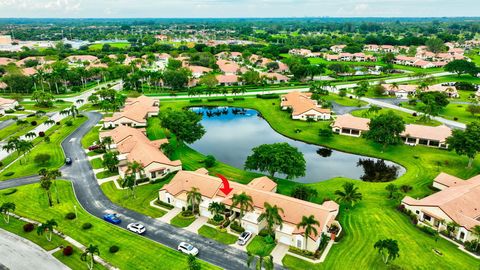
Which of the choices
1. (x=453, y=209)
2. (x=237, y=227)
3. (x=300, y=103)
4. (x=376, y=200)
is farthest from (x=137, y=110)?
(x=453, y=209)

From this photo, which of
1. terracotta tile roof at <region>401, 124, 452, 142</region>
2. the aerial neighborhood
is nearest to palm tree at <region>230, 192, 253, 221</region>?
the aerial neighborhood

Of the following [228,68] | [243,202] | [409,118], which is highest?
[228,68]

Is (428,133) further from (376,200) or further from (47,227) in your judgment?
(47,227)

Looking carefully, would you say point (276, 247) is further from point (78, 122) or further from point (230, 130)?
point (78, 122)

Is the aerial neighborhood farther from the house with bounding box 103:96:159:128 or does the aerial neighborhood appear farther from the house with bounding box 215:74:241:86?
the house with bounding box 215:74:241:86

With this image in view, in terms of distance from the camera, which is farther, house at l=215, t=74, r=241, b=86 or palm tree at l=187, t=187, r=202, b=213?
house at l=215, t=74, r=241, b=86

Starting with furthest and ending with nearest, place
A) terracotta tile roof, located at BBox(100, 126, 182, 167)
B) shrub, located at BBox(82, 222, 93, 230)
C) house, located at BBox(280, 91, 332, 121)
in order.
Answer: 1. house, located at BBox(280, 91, 332, 121)
2. terracotta tile roof, located at BBox(100, 126, 182, 167)
3. shrub, located at BBox(82, 222, 93, 230)

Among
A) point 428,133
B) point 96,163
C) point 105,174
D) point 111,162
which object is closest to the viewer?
point 111,162
